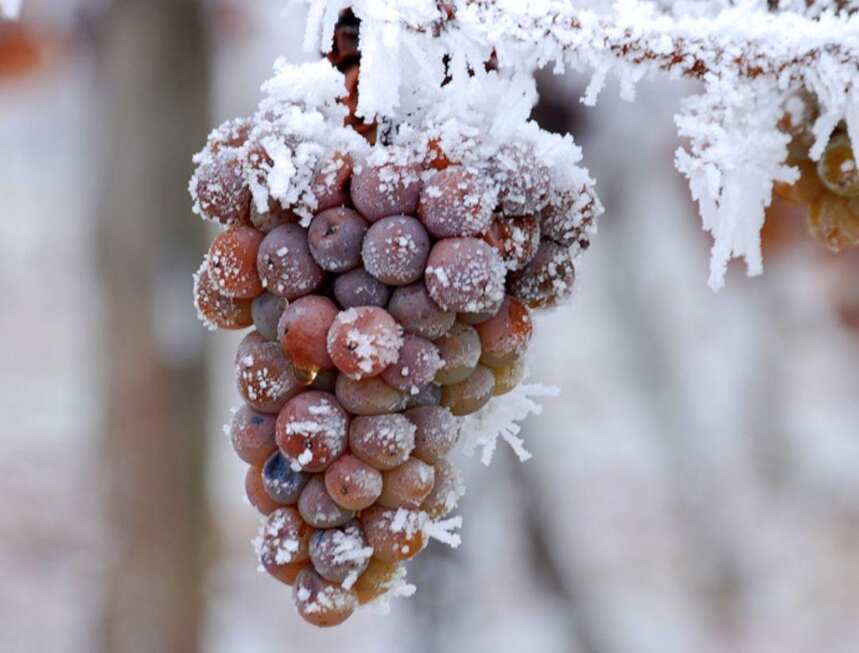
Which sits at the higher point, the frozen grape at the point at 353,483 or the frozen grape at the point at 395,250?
the frozen grape at the point at 395,250

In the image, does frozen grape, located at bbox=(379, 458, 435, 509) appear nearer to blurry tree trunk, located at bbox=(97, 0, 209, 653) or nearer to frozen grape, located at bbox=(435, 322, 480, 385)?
frozen grape, located at bbox=(435, 322, 480, 385)

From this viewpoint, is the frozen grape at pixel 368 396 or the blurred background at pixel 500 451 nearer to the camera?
the frozen grape at pixel 368 396

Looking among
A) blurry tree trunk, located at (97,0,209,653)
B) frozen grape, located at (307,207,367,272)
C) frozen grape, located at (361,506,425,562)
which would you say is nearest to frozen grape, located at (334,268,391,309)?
frozen grape, located at (307,207,367,272)

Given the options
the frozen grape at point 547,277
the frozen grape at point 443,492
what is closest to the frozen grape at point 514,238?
the frozen grape at point 547,277

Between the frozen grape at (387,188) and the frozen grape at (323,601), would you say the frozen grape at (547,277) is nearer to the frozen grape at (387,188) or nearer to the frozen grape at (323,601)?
the frozen grape at (387,188)

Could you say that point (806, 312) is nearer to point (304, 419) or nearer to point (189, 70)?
point (189, 70)
